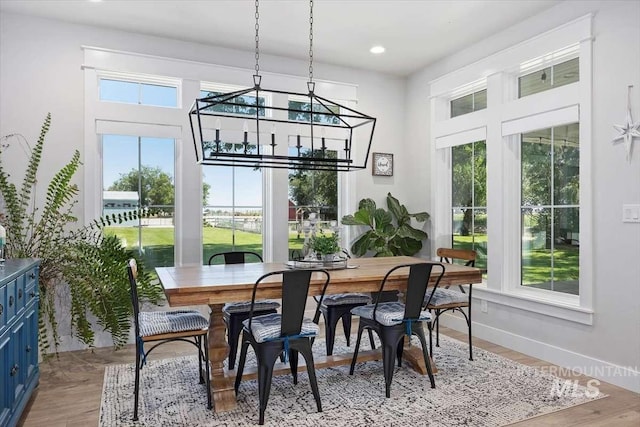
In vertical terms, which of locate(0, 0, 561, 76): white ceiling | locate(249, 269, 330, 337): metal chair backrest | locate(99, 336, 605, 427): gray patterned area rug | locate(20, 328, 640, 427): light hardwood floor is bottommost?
locate(20, 328, 640, 427): light hardwood floor

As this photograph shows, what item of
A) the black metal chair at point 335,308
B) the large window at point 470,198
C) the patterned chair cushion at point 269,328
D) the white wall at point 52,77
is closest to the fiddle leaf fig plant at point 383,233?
the large window at point 470,198

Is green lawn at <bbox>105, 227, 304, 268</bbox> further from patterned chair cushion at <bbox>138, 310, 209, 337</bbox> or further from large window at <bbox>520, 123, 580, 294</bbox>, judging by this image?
large window at <bbox>520, 123, 580, 294</bbox>

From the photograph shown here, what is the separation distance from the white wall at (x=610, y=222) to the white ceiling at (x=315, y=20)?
0.59 metres

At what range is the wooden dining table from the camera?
263 cm

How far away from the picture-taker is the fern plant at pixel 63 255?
343cm

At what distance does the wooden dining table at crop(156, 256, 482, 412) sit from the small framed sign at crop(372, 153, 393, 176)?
2.04 metres

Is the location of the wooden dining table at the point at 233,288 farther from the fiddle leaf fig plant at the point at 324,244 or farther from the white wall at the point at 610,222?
the white wall at the point at 610,222

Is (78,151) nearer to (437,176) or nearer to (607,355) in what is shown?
(437,176)

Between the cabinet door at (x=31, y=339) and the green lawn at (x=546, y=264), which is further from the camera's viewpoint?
the green lawn at (x=546, y=264)

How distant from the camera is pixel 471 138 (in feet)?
14.9

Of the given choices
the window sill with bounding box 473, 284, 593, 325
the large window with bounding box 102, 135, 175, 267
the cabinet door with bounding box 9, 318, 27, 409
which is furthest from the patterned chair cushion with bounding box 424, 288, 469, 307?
the cabinet door with bounding box 9, 318, 27, 409

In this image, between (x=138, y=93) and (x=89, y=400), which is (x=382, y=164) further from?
(x=89, y=400)

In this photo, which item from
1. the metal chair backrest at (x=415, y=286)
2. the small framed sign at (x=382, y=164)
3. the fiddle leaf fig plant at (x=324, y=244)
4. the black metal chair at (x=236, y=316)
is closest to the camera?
the metal chair backrest at (x=415, y=286)

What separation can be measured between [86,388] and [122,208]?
172cm
